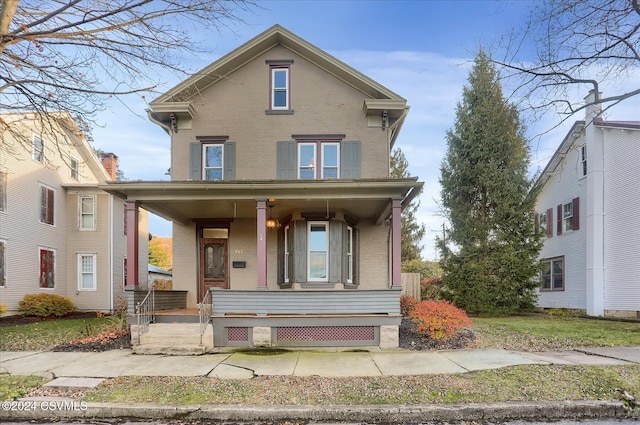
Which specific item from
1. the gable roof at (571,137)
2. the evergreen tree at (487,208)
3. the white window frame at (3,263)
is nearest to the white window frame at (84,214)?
the white window frame at (3,263)

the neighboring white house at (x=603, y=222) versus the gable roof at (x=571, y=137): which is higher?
the gable roof at (x=571, y=137)

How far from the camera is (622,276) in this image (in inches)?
611

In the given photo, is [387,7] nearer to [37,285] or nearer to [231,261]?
[231,261]

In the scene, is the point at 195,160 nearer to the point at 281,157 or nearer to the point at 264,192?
the point at 281,157

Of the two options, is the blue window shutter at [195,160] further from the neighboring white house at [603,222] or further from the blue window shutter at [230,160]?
the neighboring white house at [603,222]

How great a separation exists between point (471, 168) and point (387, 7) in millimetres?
8787

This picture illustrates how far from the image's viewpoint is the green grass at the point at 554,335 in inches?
369

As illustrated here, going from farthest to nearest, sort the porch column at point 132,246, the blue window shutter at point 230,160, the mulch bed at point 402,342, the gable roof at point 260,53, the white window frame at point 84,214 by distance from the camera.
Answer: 1. the white window frame at point 84,214
2. the blue window shutter at point 230,160
3. the gable roof at point 260,53
4. the porch column at point 132,246
5. the mulch bed at point 402,342

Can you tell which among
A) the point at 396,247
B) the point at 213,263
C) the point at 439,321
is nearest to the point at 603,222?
the point at 439,321

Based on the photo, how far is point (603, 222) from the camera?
634 inches

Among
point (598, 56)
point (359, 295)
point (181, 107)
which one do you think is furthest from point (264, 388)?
point (598, 56)

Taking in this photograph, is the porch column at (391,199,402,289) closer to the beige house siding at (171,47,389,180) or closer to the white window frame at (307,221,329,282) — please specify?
the white window frame at (307,221,329,282)

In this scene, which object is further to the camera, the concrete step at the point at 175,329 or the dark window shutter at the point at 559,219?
the dark window shutter at the point at 559,219

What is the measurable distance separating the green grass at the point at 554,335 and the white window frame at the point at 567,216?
6616mm
